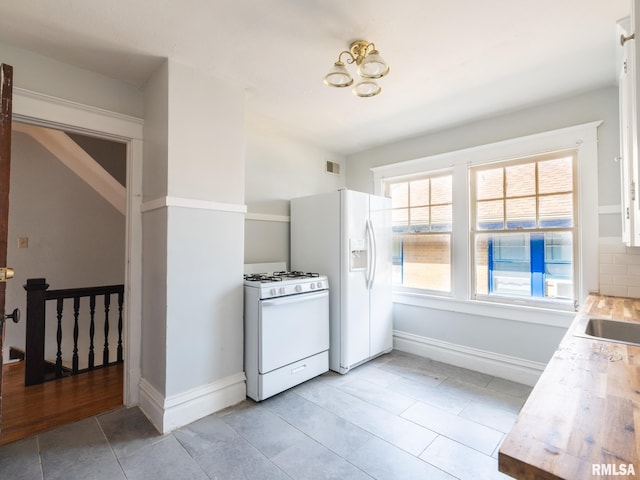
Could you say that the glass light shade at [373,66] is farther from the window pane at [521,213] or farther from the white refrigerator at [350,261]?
the window pane at [521,213]

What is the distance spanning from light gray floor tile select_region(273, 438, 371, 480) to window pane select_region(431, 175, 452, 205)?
2.67 meters

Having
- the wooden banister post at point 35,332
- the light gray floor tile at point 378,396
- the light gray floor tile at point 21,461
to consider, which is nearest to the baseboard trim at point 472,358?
the light gray floor tile at point 378,396

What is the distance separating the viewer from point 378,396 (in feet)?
8.46

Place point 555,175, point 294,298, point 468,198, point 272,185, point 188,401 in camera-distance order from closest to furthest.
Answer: point 188,401, point 294,298, point 555,175, point 468,198, point 272,185

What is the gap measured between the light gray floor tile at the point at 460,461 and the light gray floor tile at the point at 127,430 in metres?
1.75

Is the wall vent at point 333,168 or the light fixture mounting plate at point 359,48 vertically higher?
the light fixture mounting plate at point 359,48

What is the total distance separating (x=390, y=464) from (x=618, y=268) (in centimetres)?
230

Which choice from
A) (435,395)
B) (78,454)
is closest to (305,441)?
(435,395)

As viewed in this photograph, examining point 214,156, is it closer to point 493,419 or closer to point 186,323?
point 186,323

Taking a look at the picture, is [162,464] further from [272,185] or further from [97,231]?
[97,231]

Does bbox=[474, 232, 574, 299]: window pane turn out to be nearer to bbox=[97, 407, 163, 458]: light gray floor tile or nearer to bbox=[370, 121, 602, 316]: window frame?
bbox=[370, 121, 602, 316]: window frame

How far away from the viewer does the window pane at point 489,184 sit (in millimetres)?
3074

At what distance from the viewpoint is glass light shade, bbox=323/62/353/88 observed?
6.14 feet

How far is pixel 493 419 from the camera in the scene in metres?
2.24
